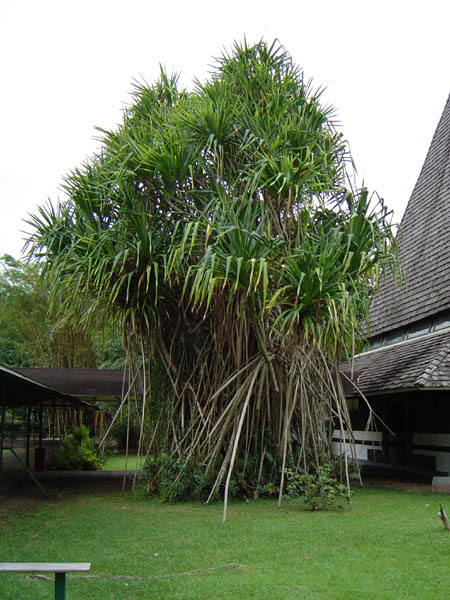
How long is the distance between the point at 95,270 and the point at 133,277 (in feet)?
2.54

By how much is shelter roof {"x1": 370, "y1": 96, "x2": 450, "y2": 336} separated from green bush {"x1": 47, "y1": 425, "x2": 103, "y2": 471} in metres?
7.73

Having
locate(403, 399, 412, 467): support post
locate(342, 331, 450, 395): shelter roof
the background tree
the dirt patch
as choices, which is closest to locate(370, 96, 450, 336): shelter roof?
locate(342, 331, 450, 395): shelter roof

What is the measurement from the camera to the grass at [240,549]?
4707 millimetres

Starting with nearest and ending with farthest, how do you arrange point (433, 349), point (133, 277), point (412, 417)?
point (133, 277)
point (433, 349)
point (412, 417)

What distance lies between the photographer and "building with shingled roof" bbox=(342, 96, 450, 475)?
10805 mm

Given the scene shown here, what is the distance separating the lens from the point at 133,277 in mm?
9383

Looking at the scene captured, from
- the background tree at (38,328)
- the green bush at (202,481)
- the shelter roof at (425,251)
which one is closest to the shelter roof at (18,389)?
the green bush at (202,481)

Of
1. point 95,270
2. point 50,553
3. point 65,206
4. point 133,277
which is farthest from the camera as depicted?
→ point 65,206

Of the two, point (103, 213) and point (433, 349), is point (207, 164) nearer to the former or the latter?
point (103, 213)

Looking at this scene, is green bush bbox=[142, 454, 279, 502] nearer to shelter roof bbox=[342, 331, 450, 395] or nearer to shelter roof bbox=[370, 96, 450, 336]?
shelter roof bbox=[342, 331, 450, 395]

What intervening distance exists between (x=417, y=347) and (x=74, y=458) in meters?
8.96

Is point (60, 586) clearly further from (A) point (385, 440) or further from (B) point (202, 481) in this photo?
(A) point (385, 440)

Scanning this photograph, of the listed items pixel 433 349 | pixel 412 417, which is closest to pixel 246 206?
pixel 433 349

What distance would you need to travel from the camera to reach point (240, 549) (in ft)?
20.1
